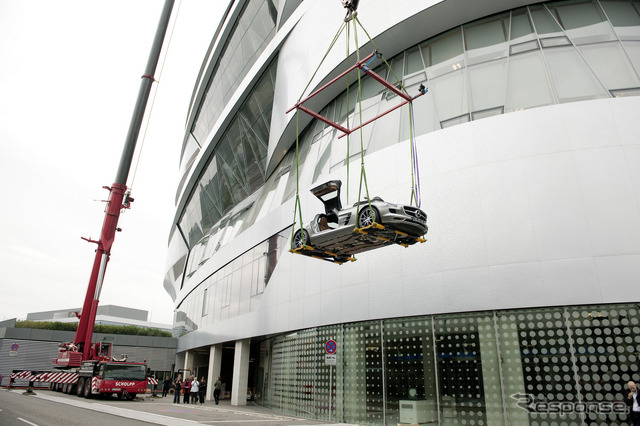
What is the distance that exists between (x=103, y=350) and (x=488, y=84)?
928 inches

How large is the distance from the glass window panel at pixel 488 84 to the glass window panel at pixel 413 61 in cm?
210

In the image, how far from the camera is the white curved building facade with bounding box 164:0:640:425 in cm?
1012

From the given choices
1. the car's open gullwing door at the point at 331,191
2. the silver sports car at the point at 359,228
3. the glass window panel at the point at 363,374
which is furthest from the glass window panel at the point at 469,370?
the car's open gullwing door at the point at 331,191

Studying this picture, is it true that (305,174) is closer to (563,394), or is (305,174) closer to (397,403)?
(397,403)

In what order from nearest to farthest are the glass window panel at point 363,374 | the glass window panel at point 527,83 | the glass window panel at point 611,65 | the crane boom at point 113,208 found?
1. the glass window panel at point 611,65
2. the glass window panel at point 527,83
3. the glass window panel at point 363,374
4. the crane boom at point 113,208

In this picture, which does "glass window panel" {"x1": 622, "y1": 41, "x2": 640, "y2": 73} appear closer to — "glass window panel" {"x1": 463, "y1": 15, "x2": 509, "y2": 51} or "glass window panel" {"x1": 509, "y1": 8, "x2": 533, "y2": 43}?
"glass window panel" {"x1": 509, "y1": 8, "x2": 533, "y2": 43}

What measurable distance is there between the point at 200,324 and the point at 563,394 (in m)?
26.2

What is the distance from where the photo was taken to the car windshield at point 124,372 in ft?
70.0

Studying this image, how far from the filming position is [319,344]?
51.2 ft

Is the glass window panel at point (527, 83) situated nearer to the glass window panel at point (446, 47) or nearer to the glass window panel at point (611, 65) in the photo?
the glass window panel at point (611, 65)

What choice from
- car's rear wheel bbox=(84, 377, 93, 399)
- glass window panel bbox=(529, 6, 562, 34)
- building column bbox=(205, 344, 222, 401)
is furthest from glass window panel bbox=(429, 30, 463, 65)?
car's rear wheel bbox=(84, 377, 93, 399)

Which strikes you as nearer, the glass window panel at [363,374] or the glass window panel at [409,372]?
the glass window panel at [409,372]

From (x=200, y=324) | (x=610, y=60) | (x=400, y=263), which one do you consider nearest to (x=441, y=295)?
(x=400, y=263)

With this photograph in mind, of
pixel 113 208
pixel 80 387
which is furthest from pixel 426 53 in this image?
pixel 80 387
